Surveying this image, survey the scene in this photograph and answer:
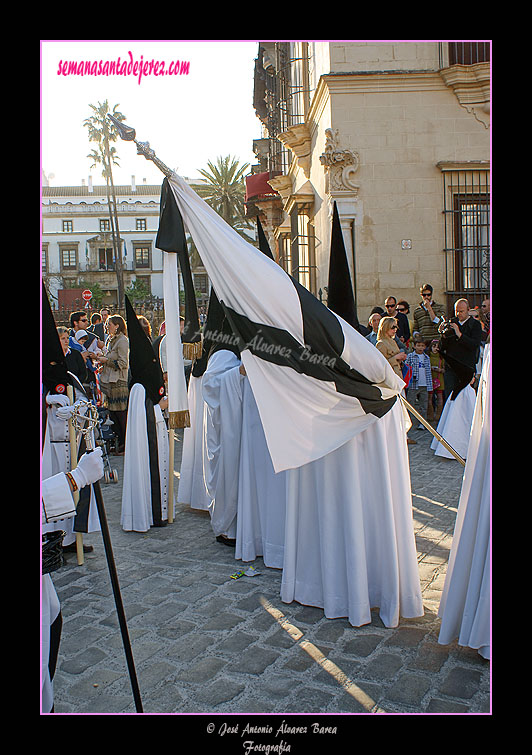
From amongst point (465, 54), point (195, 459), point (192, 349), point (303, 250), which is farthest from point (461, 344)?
point (303, 250)

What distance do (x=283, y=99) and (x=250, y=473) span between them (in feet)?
68.0

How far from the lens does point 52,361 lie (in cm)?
518

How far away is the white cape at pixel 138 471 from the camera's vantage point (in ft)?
20.2

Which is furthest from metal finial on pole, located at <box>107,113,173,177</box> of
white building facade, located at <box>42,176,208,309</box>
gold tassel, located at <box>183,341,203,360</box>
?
white building facade, located at <box>42,176,208,309</box>

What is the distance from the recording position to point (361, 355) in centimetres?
409

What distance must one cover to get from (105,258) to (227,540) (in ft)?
204

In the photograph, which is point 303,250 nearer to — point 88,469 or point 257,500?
point 257,500

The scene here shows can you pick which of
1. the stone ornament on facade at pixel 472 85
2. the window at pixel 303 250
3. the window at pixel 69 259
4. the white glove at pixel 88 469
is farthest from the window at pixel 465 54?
the window at pixel 69 259

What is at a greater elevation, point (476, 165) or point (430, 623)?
point (476, 165)

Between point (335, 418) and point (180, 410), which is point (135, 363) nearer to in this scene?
point (180, 410)

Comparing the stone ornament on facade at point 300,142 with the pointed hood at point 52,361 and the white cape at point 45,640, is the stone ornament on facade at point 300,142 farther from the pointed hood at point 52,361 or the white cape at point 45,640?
the white cape at point 45,640

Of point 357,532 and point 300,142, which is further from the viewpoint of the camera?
point 300,142

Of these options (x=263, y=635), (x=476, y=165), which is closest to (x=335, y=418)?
(x=263, y=635)

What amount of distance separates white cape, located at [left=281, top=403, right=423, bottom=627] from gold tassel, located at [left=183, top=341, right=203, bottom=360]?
1.15 m
